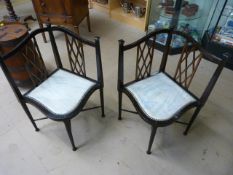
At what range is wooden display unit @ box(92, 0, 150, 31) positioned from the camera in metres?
2.63

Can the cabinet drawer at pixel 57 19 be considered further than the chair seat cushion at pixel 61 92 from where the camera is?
Yes

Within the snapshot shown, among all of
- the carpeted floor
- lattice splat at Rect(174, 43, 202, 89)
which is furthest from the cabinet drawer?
lattice splat at Rect(174, 43, 202, 89)

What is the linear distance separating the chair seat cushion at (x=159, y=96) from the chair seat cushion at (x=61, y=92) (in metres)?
0.33

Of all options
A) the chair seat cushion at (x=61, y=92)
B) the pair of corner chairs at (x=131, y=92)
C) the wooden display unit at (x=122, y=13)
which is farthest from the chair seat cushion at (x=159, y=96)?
the wooden display unit at (x=122, y=13)

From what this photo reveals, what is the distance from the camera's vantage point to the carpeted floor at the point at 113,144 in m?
1.26

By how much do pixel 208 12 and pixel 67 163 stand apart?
2.18 m

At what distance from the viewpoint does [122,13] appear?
280cm

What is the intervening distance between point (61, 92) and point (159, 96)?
25.2 inches

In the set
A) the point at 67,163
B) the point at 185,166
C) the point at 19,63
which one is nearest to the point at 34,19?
the point at 19,63

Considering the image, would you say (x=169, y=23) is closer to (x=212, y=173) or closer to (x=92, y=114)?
(x=92, y=114)

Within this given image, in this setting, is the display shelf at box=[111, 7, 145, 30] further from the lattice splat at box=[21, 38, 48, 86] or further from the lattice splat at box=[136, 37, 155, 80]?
the lattice splat at box=[21, 38, 48, 86]

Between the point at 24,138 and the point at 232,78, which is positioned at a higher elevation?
the point at 232,78

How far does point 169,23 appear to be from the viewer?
2.18 metres

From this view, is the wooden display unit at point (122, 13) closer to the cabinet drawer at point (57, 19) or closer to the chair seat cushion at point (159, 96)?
the cabinet drawer at point (57, 19)
